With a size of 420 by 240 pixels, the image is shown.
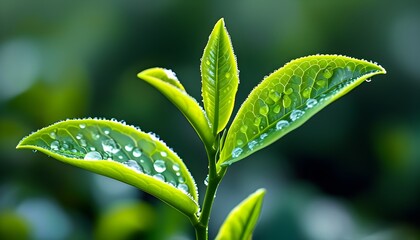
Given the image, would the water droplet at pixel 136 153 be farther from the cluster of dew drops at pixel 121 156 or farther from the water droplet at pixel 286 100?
the water droplet at pixel 286 100

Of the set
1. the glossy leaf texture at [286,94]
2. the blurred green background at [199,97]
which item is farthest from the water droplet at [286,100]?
the blurred green background at [199,97]

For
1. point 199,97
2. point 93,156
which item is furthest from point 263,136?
point 199,97

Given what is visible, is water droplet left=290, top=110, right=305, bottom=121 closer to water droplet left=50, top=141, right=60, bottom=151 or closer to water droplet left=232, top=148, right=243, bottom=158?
water droplet left=232, top=148, right=243, bottom=158

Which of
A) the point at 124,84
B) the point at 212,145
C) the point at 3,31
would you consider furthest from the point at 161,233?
the point at 3,31

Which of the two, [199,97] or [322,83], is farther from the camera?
[199,97]

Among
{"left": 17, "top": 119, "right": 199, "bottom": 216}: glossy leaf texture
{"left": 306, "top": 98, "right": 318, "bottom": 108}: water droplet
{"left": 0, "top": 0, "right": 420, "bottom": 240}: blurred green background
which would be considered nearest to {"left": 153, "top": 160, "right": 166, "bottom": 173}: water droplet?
{"left": 17, "top": 119, "right": 199, "bottom": 216}: glossy leaf texture

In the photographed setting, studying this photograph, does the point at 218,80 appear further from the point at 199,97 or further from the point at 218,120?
the point at 199,97
